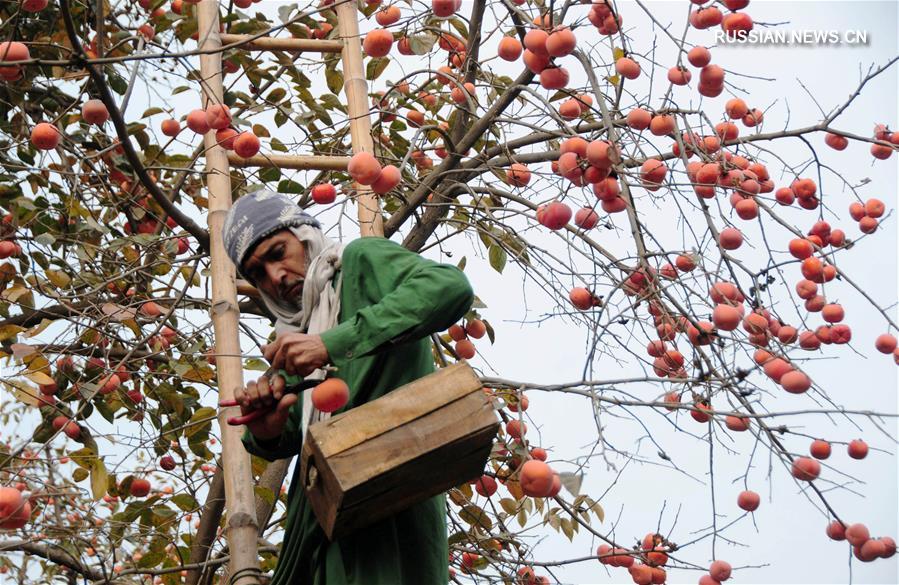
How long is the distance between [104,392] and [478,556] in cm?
125

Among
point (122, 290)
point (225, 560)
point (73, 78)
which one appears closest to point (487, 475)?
point (225, 560)

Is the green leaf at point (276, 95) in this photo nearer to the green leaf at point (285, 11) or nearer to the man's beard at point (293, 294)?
the green leaf at point (285, 11)

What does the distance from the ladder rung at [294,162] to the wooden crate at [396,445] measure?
1.29m

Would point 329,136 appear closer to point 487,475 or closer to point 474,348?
point 474,348

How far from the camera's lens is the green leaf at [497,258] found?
362 centimetres

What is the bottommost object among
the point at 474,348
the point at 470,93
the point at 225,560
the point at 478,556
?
the point at 225,560

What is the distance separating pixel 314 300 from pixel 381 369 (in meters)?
0.20

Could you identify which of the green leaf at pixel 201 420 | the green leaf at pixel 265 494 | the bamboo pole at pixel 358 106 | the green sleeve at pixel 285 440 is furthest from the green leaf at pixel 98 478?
the bamboo pole at pixel 358 106

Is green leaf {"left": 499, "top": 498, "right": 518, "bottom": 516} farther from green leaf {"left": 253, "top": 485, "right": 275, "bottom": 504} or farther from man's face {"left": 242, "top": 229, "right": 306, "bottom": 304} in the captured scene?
man's face {"left": 242, "top": 229, "right": 306, "bottom": 304}

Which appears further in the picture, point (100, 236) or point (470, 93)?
point (100, 236)

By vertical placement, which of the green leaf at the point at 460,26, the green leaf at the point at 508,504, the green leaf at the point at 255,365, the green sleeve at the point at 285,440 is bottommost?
the green sleeve at the point at 285,440

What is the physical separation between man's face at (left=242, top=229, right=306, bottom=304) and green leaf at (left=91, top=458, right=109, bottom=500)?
100cm

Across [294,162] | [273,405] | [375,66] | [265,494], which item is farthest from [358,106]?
[273,405]

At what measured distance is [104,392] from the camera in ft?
10.8
